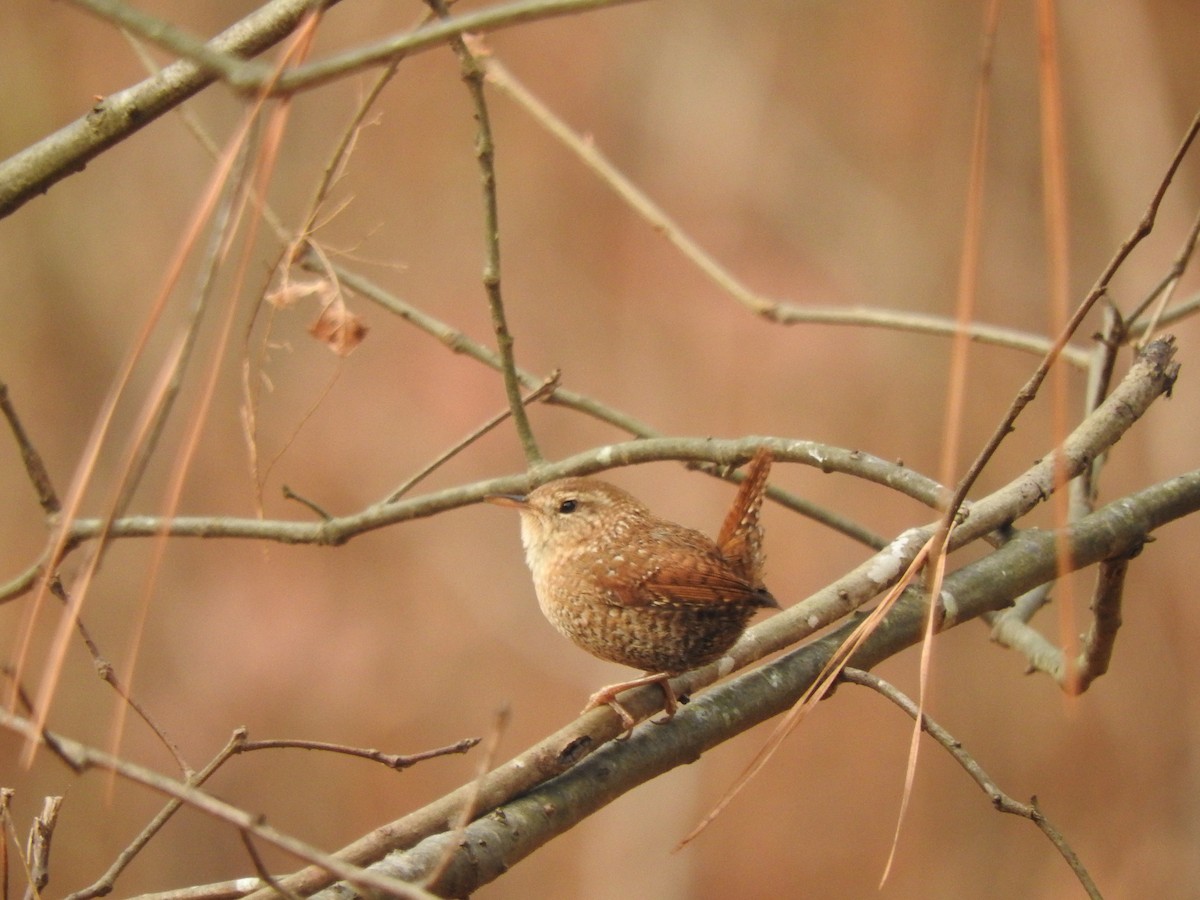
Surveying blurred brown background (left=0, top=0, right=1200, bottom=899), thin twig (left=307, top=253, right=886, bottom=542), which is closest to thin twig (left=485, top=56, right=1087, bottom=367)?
thin twig (left=307, top=253, right=886, bottom=542)

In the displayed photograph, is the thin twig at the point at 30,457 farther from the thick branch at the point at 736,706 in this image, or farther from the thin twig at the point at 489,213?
the thick branch at the point at 736,706

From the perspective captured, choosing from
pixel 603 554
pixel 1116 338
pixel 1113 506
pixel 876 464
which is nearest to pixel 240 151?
pixel 876 464

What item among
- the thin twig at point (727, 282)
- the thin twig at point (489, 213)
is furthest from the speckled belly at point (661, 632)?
the thin twig at point (727, 282)

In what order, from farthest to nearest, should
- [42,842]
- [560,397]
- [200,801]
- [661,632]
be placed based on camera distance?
1. [560,397]
2. [661,632]
3. [42,842]
4. [200,801]

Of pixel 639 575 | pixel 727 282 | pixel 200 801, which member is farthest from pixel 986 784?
pixel 727 282

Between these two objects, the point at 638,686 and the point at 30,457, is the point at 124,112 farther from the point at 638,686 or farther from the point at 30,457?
the point at 638,686
